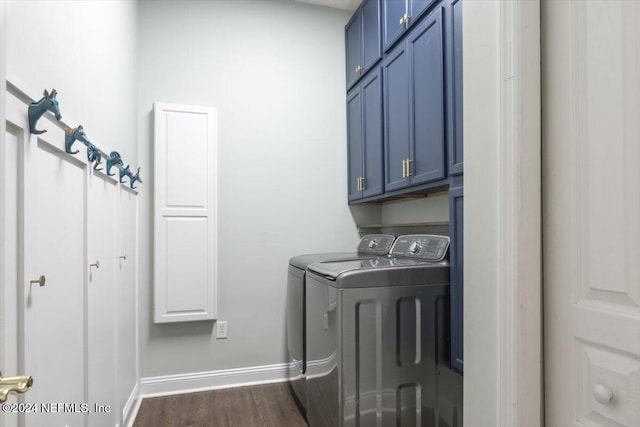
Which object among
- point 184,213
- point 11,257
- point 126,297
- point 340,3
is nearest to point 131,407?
point 126,297

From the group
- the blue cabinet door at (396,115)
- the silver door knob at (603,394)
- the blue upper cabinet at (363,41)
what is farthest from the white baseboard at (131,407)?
the blue upper cabinet at (363,41)

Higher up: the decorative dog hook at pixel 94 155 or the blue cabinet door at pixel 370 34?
the blue cabinet door at pixel 370 34

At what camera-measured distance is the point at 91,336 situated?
4.29 feet

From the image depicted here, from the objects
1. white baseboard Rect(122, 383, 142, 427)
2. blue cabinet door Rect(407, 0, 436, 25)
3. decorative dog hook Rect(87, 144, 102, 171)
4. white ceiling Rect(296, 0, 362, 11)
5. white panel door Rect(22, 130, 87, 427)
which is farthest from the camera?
white ceiling Rect(296, 0, 362, 11)

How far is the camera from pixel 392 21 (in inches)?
84.3

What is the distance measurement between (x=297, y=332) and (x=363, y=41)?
2.01m

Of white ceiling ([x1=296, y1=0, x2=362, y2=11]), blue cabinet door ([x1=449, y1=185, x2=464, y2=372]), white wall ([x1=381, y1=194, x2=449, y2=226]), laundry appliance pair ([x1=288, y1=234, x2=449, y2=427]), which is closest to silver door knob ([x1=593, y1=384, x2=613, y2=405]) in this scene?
blue cabinet door ([x1=449, y1=185, x2=464, y2=372])

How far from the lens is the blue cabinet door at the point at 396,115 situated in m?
2.00

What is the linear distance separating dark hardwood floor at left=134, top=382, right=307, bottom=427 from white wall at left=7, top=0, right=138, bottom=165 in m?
1.51

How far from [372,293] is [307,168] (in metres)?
1.45

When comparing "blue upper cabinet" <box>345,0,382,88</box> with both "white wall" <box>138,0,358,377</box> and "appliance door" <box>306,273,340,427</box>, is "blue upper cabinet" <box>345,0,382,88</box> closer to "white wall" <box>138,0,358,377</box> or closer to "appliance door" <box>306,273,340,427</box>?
"white wall" <box>138,0,358,377</box>

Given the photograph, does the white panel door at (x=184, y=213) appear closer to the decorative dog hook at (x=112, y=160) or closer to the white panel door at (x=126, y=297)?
the white panel door at (x=126, y=297)

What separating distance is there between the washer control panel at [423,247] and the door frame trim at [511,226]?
2.26 feet

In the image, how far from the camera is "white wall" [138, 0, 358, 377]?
2.50m
